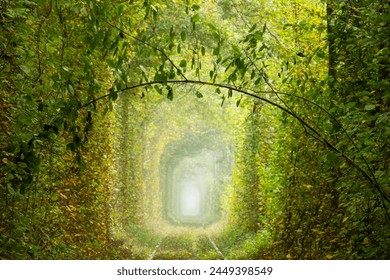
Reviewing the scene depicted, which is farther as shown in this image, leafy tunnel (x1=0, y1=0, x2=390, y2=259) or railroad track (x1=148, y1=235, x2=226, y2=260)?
railroad track (x1=148, y1=235, x2=226, y2=260)

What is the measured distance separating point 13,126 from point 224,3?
10387 millimetres

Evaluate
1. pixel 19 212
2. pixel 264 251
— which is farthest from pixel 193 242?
pixel 19 212

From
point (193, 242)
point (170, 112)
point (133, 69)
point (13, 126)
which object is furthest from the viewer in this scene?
point (170, 112)

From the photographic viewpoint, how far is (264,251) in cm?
1289

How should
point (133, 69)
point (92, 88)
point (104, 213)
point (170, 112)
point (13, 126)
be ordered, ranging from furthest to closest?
point (170, 112), point (133, 69), point (104, 213), point (13, 126), point (92, 88)

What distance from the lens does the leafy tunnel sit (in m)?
4.34

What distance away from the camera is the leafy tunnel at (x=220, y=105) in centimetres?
434

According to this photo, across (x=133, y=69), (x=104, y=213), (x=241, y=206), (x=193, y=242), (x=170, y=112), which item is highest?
(x=170, y=112)

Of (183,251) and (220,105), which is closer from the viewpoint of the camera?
(220,105)

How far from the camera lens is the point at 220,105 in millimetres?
13203

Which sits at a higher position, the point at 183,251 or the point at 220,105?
the point at 220,105

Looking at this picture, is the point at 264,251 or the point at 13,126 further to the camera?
the point at 264,251

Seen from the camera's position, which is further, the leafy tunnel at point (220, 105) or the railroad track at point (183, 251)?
the railroad track at point (183, 251)

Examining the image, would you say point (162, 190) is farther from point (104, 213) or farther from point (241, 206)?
point (104, 213)
